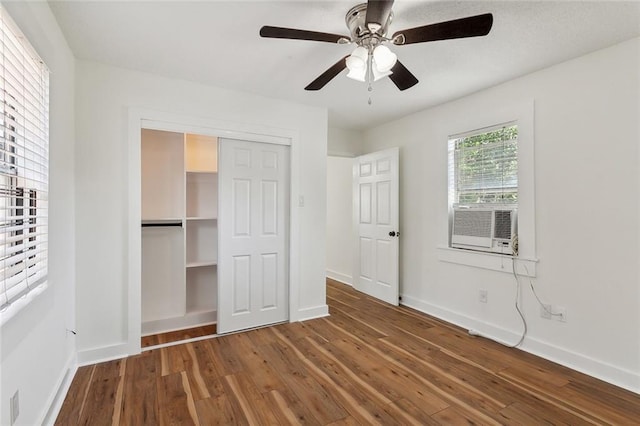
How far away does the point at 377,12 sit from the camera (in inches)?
58.7

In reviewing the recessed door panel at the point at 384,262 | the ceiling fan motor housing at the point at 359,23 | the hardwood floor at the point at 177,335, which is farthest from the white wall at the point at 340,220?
the ceiling fan motor housing at the point at 359,23

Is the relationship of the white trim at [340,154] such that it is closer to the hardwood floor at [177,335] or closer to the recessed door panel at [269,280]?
the recessed door panel at [269,280]

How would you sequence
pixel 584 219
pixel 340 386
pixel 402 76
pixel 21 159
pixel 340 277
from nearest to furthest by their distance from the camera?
pixel 21 159 < pixel 402 76 < pixel 340 386 < pixel 584 219 < pixel 340 277

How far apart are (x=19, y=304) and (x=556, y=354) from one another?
3.61 m

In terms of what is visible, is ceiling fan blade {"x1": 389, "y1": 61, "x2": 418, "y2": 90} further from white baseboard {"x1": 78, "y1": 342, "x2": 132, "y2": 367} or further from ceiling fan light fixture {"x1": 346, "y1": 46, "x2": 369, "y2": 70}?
white baseboard {"x1": 78, "y1": 342, "x2": 132, "y2": 367}

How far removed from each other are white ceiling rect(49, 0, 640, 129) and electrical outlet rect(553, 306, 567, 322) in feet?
6.69

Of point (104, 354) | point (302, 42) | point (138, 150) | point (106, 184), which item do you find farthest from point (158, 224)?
point (302, 42)

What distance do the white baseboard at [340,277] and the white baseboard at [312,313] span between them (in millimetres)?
1475

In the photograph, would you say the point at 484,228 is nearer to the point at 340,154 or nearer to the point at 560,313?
the point at 560,313

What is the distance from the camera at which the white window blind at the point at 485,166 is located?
2959 millimetres

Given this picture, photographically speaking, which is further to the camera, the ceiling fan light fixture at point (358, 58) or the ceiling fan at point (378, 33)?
the ceiling fan light fixture at point (358, 58)

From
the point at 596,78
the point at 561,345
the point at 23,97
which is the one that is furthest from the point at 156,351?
the point at 596,78

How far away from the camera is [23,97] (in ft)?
4.84

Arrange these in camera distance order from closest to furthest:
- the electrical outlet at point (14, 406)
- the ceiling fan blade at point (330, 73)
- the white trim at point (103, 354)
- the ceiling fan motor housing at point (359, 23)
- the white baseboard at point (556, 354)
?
the electrical outlet at point (14, 406)
the ceiling fan motor housing at point (359, 23)
the ceiling fan blade at point (330, 73)
the white baseboard at point (556, 354)
the white trim at point (103, 354)
